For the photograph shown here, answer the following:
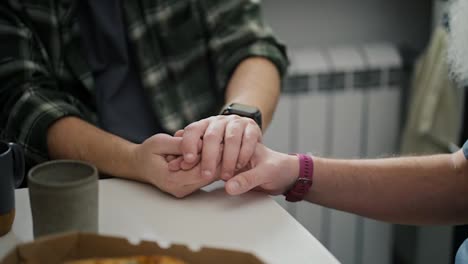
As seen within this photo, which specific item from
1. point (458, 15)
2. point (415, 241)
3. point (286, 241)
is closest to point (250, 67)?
point (458, 15)

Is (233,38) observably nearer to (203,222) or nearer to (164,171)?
(164,171)

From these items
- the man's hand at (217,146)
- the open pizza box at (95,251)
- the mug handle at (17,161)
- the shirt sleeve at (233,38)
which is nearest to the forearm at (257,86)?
the shirt sleeve at (233,38)

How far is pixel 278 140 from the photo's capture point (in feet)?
6.53

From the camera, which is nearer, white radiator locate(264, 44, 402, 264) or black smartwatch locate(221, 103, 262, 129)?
black smartwatch locate(221, 103, 262, 129)

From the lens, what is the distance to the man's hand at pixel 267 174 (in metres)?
0.97

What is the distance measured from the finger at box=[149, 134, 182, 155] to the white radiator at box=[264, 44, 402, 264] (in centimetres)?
92

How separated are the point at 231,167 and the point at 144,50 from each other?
1.45ft

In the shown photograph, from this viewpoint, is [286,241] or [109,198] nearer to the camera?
[286,241]

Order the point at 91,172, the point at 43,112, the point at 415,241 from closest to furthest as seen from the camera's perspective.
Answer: the point at 91,172, the point at 43,112, the point at 415,241

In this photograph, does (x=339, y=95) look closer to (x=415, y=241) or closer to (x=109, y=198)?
(x=415, y=241)

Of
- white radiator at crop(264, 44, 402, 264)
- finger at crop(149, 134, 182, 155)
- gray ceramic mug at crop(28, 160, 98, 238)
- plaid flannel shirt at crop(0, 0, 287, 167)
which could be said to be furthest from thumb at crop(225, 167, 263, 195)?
white radiator at crop(264, 44, 402, 264)

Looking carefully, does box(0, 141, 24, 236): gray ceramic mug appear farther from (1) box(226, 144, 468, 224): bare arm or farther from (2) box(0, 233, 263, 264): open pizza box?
(1) box(226, 144, 468, 224): bare arm

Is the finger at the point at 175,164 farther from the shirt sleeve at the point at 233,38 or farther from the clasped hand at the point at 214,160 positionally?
the shirt sleeve at the point at 233,38

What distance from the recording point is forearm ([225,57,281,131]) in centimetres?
128
